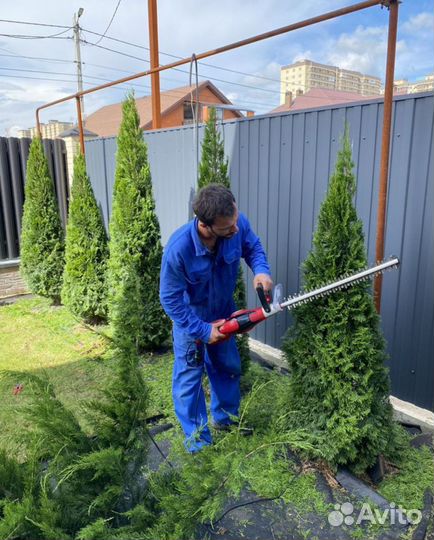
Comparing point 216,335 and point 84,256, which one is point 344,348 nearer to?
point 216,335

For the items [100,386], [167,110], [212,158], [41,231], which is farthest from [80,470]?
[167,110]

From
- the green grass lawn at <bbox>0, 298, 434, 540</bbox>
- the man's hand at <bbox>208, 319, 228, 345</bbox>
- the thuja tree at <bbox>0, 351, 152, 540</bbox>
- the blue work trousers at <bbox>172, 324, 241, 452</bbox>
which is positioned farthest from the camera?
the blue work trousers at <bbox>172, 324, 241, 452</bbox>

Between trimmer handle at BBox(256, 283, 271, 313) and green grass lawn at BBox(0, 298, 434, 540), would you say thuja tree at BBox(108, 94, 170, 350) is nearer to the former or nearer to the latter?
green grass lawn at BBox(0, 298, 434, 540)

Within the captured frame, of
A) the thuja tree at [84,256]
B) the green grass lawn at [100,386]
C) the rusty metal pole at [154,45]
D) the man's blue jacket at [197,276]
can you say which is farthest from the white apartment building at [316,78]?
the man's blue jacket at [197,276]

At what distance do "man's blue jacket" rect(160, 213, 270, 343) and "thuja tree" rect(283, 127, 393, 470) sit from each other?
44 centimetres

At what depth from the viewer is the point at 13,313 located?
585cm

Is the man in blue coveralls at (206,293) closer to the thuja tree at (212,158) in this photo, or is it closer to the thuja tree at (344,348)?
the thuja tree at (344,348)

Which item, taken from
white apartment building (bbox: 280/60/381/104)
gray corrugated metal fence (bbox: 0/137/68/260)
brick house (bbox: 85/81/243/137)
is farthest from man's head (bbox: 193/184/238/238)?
white apartment building (bbox: 280/60/381/104)

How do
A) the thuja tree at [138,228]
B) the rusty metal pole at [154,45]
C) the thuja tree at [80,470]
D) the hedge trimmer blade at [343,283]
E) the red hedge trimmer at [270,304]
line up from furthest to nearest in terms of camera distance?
the rusty metal pole at [154,45] < the thuja tree at [138,228] < the red hedge trimmer at [270,304] < the hedge trimmer blade at [343,283] < the thuja tree at [80,470]

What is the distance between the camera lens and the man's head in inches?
84.0

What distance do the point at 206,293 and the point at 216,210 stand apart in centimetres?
64

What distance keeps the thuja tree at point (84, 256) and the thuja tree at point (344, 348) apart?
3535 mm

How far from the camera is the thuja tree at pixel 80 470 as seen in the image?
3.95ft

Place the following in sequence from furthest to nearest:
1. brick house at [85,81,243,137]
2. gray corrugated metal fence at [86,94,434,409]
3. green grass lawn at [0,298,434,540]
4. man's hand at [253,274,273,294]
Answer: brick house at [85,81,243,137] < gray corrugated metal fence at [86,94,434,409] < man's hand at [253,274,273,294] < green grass lawn at [0,298,434,540]
